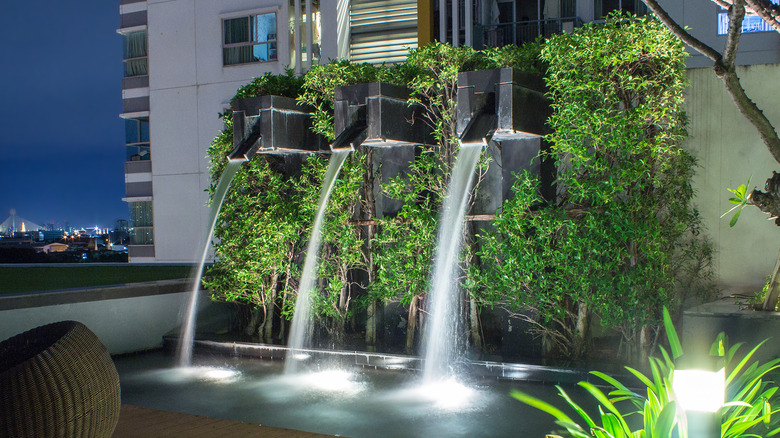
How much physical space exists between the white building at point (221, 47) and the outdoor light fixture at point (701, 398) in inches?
510

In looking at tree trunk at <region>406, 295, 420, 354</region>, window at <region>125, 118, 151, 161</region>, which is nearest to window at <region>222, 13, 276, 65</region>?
window at <region>125, 118, 151, 161</region>

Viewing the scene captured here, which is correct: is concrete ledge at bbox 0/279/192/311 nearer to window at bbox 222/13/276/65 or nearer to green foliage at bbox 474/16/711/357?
green foliage at bbox 474/16/711/357

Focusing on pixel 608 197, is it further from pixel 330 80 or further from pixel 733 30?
pixel 330 80

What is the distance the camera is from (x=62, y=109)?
87.8 metres

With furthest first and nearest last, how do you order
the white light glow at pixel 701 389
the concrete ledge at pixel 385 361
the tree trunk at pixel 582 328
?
the tree trunk at pixel 582 328 < the concrete ledge at pixel 385 361 < the white light glow at pixel 701 389

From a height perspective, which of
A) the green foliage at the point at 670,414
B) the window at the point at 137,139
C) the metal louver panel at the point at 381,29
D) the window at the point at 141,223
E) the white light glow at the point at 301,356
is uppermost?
the metal louver panel at the point at 381,29

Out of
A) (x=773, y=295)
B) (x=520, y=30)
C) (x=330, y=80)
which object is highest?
(x=520, y=30)

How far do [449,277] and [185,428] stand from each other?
3700 mm

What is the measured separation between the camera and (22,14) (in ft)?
254

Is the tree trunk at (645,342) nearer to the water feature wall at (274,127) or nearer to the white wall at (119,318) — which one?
the water feature wall at (274,127)

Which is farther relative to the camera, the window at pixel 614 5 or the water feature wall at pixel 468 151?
the window at pixel 614 5

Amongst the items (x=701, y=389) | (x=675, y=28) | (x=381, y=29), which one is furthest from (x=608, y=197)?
(x=381, y=29)

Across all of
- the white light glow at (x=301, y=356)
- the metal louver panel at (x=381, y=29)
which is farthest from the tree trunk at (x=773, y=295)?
the metal louver panel at (x=381, y=29)

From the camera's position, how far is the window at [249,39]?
21.7 m
